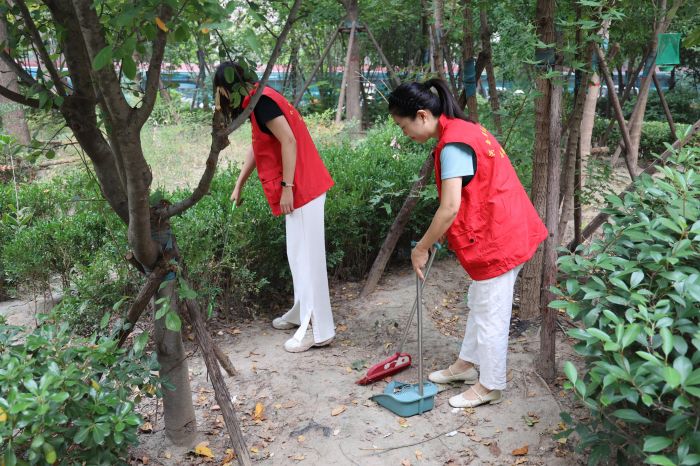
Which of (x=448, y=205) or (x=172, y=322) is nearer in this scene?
(x=172, y=322)

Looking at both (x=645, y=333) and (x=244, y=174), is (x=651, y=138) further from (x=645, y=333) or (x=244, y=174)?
(x=645, y=333)

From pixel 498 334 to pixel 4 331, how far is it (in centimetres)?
218

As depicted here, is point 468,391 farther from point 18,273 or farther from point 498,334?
point 18,273

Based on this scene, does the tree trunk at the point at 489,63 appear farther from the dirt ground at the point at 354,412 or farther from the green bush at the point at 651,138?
the green bush at the point at 651,138

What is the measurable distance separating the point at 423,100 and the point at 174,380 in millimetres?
1724

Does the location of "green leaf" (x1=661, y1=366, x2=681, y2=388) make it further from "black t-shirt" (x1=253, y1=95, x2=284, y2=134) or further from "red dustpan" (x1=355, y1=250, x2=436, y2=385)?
"black t-shirt" (x1=253, y1=95, x2=284, y2=134)

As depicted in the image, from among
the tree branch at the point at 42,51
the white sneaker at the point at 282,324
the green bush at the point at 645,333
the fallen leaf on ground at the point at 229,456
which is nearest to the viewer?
the green bush at the point at 645,333

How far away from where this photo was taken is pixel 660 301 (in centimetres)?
191

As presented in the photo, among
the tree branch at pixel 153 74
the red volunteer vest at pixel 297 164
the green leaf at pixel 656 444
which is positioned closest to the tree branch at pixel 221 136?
the tree branch at pixel 153 74

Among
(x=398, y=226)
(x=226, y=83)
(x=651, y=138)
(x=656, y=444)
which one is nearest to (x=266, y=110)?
(x=226, y=83)

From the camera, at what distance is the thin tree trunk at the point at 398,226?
451 centimetres

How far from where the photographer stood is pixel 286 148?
11.7 ft

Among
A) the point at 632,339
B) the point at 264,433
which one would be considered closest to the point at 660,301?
the point at 632,339

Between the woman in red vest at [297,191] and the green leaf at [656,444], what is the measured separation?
2397mm
